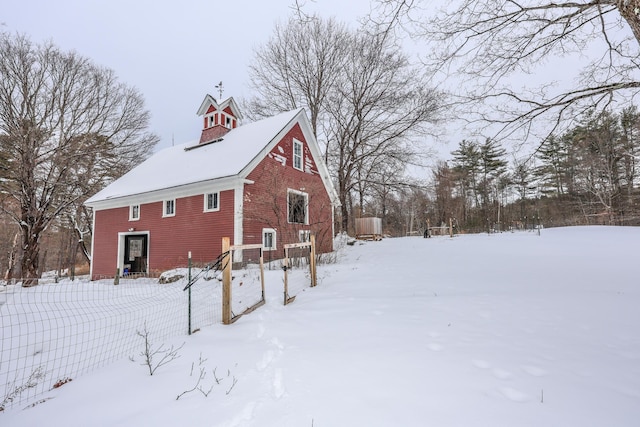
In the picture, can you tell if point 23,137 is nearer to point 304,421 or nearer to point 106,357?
point 106,357

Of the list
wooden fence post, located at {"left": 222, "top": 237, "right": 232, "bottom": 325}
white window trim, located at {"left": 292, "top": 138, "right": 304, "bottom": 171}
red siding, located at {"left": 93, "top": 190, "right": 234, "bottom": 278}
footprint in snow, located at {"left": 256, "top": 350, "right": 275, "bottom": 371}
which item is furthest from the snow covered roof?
footprint in snow, located at {"left": 256, "top": 350, "right": 275, "bottom": 371}

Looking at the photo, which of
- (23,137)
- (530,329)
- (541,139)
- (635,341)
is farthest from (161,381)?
(23,137)

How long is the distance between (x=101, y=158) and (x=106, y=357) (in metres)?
20.2

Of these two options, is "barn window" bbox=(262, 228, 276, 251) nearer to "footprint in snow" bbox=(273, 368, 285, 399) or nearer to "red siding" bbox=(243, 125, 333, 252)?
"red siding" bbox=(243, 125, 333, 252)

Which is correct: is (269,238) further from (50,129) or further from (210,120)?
(50,129)

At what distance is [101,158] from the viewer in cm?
1966

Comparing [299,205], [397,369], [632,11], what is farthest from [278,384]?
[299,205]

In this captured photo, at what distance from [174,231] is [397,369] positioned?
1305cm

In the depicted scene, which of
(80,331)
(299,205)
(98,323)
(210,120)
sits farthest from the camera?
(210,120)

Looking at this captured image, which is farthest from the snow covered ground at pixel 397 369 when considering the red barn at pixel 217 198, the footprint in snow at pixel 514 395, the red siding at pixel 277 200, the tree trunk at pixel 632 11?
the red barn at pixel 217 198

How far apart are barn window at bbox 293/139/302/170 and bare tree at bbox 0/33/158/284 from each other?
40.3 ft

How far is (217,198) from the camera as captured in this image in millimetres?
12508

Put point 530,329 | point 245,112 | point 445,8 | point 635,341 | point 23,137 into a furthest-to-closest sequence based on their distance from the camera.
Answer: point 245,112
point 23,137
point 445,8
point 530,329
point 635,341

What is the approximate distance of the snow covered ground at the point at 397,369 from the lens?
219cm
